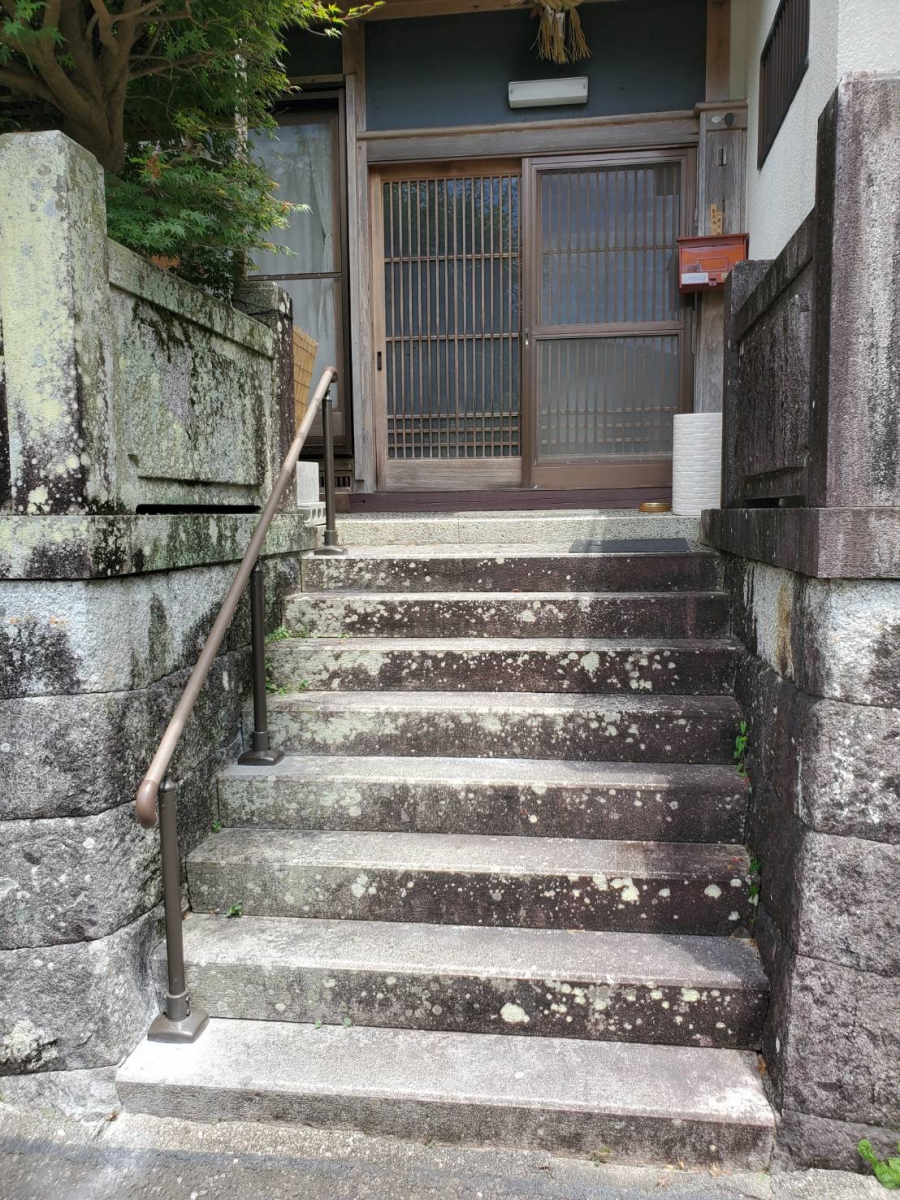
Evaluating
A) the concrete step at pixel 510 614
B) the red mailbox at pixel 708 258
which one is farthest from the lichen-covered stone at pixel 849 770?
the red mailbox at pixel 708 258

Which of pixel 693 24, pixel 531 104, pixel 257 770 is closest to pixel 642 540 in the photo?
pixel 257 770

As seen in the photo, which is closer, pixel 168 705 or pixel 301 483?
pixel 168 705

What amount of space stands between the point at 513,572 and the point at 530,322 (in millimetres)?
3008

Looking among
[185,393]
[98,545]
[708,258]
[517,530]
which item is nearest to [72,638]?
[98,545]

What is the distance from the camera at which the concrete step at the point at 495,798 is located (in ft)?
8.91

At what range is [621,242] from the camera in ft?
19.5

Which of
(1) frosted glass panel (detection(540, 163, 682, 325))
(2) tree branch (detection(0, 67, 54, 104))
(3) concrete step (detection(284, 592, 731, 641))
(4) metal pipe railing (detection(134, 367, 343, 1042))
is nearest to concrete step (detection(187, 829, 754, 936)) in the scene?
(4) metal pipe railing (detection(134, 367, 343, 1042))

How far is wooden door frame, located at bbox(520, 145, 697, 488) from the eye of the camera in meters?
5.80

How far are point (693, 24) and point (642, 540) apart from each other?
3.92 meters

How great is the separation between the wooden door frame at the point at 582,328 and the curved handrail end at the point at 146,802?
177 inches

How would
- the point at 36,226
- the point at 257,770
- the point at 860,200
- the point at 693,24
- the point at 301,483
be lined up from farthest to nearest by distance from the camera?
the point at 693,24, the point at 301,483, the point at 257,770, the point at 36,226, the point at 860,200

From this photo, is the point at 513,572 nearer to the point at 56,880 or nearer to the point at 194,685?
the point at 194,685

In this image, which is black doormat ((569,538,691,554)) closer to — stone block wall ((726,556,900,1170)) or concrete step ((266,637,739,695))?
concrete step ((266,637,739,695))

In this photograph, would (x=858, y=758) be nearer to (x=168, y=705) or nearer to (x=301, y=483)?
(x=168, y=705)
